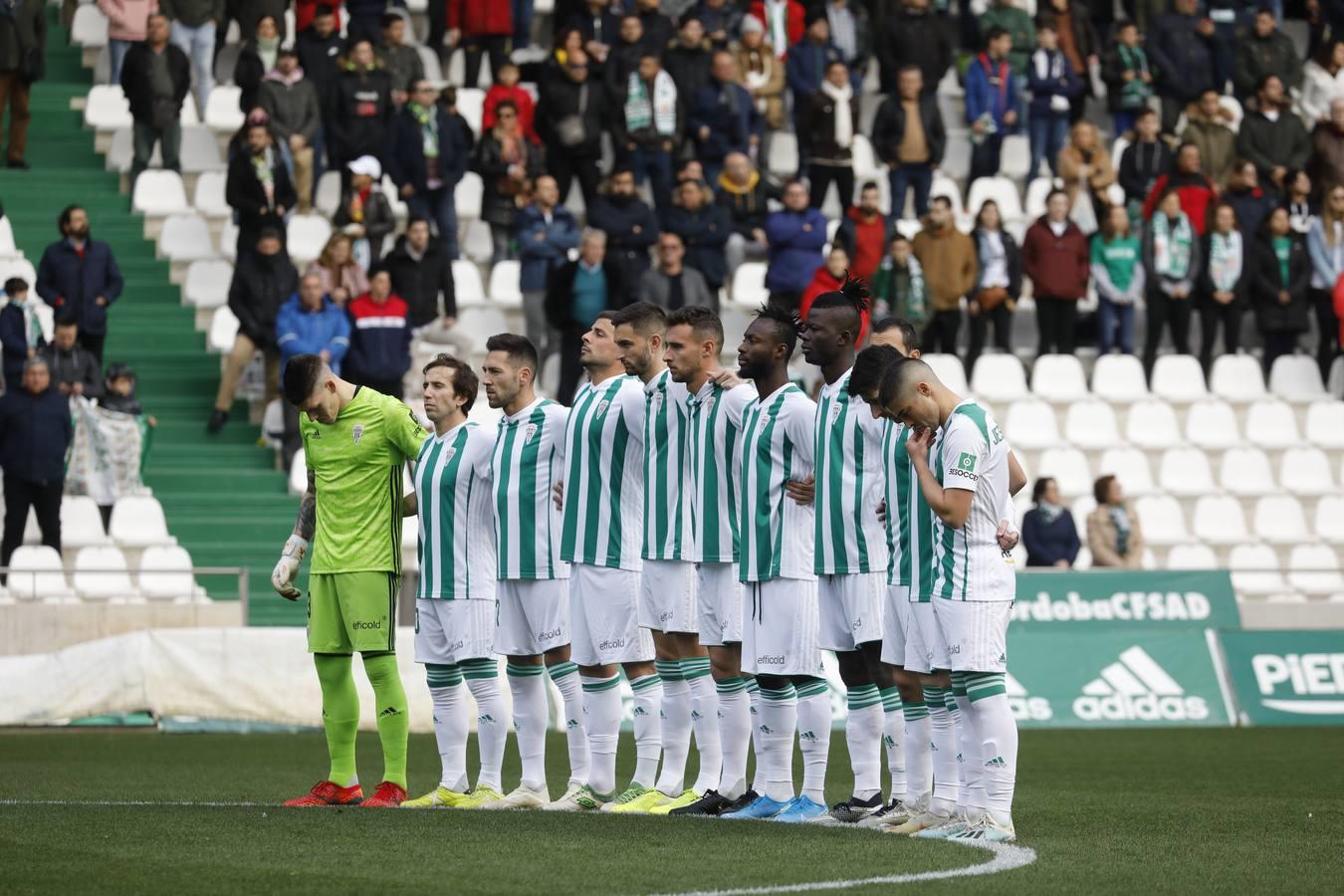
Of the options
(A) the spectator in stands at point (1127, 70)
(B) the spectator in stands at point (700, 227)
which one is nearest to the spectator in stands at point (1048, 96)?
(A) the spectator in stands at point (1127, 70)

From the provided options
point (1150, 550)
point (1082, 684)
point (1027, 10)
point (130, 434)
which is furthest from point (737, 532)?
point (1027, 10)

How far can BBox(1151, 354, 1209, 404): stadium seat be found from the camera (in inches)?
1027

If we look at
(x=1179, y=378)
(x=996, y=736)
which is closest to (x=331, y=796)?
(x=996, y=736)

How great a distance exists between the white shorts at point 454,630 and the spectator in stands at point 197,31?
15008 millimetres

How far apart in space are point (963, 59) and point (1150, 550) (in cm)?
818

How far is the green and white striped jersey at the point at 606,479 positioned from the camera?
11.6m

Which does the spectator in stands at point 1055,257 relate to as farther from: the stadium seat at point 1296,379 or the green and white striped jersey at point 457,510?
the green and white striped jersey at point 457,510

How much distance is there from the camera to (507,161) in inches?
968

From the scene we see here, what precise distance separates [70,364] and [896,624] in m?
12.6

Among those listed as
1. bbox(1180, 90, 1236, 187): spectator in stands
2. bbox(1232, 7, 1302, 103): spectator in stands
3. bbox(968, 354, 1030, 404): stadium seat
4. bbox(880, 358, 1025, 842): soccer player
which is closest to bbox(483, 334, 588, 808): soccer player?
bbox(880, 358, 1025, 842): soccer player

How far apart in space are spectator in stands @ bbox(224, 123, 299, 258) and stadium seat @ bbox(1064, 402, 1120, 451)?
30.6ft

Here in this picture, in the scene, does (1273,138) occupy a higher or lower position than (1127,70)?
lower

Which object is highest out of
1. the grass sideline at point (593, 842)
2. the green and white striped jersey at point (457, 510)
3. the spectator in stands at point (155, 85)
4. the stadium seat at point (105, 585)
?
the spectator in stands at point (155, 85)

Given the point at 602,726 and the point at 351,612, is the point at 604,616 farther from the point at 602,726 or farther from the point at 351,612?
the point at 351,612
